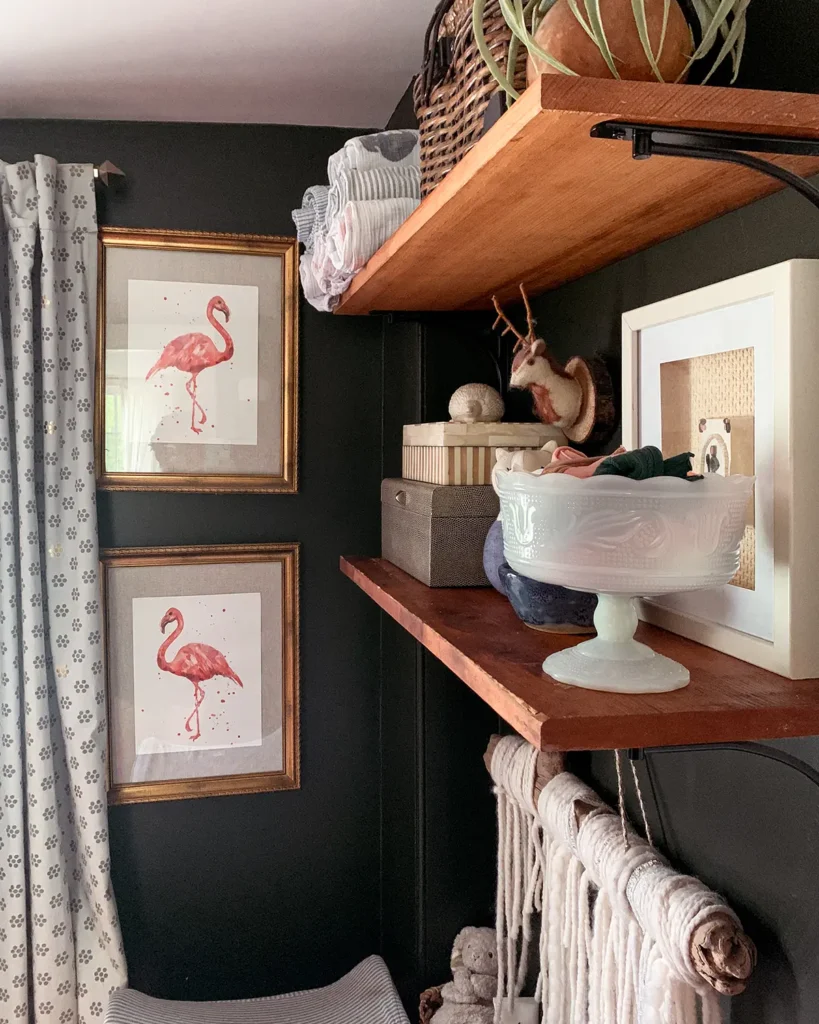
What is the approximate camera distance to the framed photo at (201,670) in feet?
6.09

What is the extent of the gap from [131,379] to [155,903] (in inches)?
43.1

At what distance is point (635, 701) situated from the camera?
2.18 feet

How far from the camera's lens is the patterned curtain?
1.72m

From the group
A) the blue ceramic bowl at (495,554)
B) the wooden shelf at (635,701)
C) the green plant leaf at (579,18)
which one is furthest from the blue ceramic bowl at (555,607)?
the green plant leaf at (579,18)

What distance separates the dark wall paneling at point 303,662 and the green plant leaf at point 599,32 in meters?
1.31

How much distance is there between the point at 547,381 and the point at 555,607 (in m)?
0.36

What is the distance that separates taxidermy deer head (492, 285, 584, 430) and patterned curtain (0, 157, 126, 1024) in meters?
0.99

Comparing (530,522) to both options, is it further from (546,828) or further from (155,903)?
(155,903)

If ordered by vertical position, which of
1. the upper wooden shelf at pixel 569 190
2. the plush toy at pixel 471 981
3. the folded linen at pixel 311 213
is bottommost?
the plush toy at pixel 471 981

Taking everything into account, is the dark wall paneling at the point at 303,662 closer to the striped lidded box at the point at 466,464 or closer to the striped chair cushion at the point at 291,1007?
the striped chair cushion at the point at 291,1007

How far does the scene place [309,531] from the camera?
1.93m

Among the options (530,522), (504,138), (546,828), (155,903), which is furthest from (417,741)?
(504,138)

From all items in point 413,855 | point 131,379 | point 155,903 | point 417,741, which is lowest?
point 155,903

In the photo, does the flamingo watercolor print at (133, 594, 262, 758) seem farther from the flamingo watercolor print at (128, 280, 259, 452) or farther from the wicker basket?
→ the wicker basket
